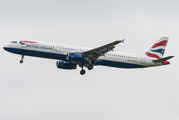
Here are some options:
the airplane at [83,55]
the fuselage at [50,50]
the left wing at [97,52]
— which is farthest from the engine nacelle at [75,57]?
the fuselage at [50,50]

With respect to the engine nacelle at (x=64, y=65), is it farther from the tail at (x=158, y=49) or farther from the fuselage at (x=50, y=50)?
the tail at (x=158, y=49)

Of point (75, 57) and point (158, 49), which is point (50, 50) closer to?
point (75, 57)

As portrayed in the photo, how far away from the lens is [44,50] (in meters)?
47.0

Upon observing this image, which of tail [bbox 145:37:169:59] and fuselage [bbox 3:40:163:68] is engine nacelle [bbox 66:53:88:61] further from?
tail [bbox 145:37:169:59]

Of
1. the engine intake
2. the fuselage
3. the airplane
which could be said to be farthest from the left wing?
the fuselage

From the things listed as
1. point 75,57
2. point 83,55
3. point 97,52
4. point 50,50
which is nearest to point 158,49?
point 97,52

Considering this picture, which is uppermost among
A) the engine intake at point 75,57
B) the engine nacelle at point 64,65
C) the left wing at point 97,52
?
the left wing at point 97,52

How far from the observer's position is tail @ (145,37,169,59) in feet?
178

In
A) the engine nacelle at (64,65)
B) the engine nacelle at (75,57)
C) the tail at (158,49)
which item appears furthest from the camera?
the tail at (158,49)

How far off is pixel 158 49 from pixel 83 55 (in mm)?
14546

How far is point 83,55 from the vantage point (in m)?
48.3

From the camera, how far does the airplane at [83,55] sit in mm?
47000

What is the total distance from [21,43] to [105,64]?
43.7 feet

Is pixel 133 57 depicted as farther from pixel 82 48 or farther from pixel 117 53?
pixel 82 48
